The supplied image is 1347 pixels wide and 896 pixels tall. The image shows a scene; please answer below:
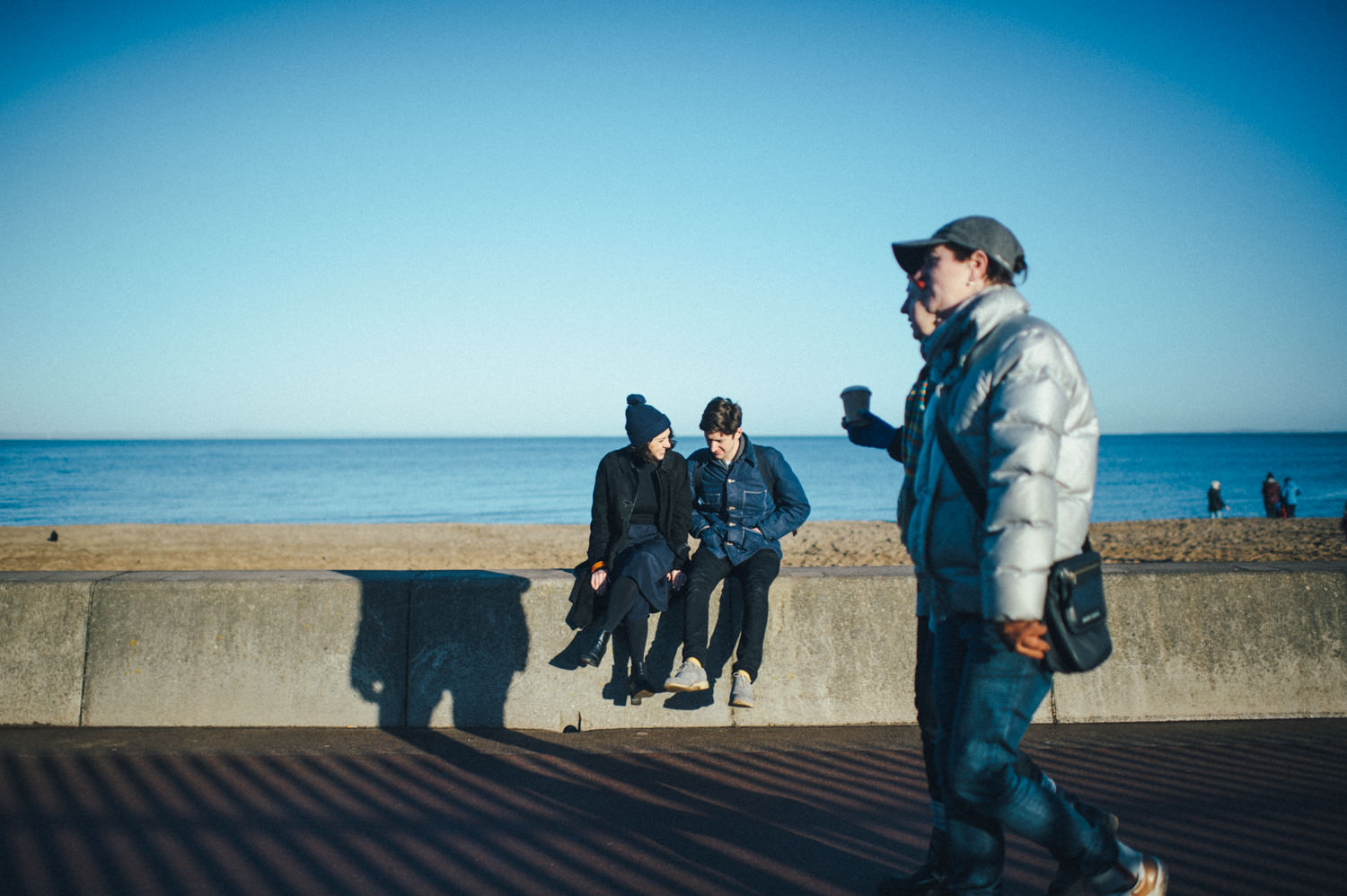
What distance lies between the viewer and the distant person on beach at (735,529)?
4457mm

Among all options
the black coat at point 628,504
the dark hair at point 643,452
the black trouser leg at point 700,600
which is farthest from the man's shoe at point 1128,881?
the dark hair at point 643,452

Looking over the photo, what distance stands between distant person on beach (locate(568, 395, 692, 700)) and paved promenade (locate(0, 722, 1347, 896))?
59cm

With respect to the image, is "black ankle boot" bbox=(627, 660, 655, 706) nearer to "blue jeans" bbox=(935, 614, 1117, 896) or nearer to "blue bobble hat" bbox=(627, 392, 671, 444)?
"blue bobble hat" bbox=(627, 392, 671, 444)

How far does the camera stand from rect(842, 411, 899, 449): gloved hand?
3051mm

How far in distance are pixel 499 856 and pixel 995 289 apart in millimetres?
2568

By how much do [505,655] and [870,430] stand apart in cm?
255

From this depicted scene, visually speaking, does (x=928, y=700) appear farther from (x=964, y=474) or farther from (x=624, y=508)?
(x=624, y=508)

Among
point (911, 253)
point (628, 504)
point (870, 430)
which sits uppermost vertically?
point (911, 253)

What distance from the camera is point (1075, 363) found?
229 cm

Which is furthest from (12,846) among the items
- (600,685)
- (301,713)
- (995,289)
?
(995,289)

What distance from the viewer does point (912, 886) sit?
283 cm

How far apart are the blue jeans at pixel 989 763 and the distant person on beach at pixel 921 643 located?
104 millimetres

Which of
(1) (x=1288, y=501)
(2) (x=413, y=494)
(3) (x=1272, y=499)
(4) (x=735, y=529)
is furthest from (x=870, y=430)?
(2) (x=413, y=494)

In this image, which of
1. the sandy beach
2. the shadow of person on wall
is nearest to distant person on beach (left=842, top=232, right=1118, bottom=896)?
the shadow of person on wall
